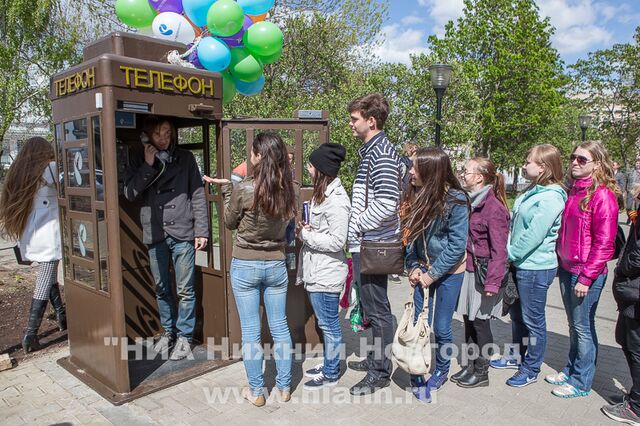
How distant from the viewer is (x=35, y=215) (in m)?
4.36

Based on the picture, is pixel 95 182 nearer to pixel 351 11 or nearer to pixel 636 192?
pixel 636 192

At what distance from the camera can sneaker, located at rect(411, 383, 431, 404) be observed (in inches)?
135

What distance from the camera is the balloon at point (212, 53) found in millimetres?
3717

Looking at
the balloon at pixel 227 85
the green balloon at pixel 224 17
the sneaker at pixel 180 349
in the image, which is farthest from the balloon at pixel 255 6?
the sneaker at pixel 180 349

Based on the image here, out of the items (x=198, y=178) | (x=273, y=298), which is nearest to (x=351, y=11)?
(x=198, y=178)

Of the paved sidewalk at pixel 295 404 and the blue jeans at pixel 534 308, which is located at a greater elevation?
the blue jeans at pixel 534 308

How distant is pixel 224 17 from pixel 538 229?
298cm

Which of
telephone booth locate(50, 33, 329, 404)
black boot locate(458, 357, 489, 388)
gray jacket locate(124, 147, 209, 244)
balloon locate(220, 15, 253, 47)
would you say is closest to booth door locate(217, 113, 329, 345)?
telephone booth locate(50, 33, 329, 404)

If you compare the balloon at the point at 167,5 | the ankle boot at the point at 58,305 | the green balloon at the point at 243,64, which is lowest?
the ankle boot at the point at 58,305

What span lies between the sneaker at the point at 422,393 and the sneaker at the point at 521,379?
732 millimetres

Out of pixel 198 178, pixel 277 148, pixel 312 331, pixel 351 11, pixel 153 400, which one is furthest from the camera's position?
pixel 351 11

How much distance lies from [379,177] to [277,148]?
0.75 meters

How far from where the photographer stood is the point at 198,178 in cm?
398

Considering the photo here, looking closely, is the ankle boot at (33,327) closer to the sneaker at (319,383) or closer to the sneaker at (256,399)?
the sneaker at (256,399)
